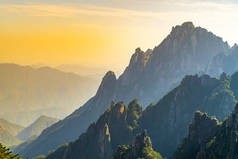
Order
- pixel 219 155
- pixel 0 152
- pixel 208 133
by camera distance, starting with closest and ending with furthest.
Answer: pixel 0 152
pixel 219 155
pixel 208 133

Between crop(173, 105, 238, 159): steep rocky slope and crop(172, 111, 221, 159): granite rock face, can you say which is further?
crop(172, 111, 221, 159): granite rock face

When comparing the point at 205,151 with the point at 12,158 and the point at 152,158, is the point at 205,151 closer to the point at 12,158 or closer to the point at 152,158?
the point at 152,158

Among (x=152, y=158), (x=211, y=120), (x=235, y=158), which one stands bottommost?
(x=235, y=158)

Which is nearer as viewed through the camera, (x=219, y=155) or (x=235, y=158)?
(x=235, y=158)

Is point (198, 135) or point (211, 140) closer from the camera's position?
point (211, 140)

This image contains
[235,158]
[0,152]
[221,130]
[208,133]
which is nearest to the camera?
[0,152]

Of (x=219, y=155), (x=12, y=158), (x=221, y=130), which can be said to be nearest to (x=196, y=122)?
(x=221, y=130)

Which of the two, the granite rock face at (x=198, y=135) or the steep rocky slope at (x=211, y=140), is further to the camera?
the granite rock face at (x=198, y=135)

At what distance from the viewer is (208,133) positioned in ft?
614

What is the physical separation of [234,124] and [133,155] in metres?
54.8

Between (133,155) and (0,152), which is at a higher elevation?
(133,155)

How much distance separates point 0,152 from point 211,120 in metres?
108

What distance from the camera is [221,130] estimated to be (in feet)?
558

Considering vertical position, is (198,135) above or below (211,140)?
above
